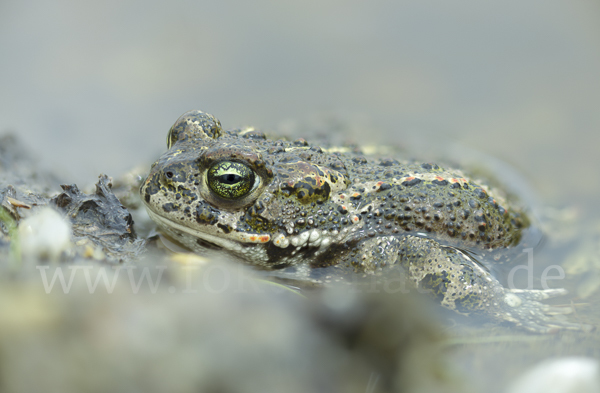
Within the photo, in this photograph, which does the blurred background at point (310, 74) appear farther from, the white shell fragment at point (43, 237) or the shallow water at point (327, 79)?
the white shell fragment at point (43, 237)

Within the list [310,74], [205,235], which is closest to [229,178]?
[205,235]

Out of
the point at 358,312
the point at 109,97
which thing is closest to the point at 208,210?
the point at 358,312

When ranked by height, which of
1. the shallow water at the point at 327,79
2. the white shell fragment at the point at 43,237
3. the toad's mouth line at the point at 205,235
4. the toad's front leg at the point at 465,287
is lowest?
the white shell fragment at the point at 43,237

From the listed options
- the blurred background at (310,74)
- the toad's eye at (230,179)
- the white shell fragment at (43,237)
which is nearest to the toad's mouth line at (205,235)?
the toad's eye at (230,179)

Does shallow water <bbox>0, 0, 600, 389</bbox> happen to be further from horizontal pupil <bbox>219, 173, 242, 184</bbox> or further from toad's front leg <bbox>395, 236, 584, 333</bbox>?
horizontal pupil <bbox>219, 173, 242, 184</bbox>

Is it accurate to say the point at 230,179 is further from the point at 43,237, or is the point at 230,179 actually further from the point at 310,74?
the point at 310,74

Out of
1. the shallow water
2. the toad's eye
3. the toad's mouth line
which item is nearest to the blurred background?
the shallow water

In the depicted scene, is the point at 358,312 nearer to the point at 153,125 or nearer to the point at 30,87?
the point at 153,125
